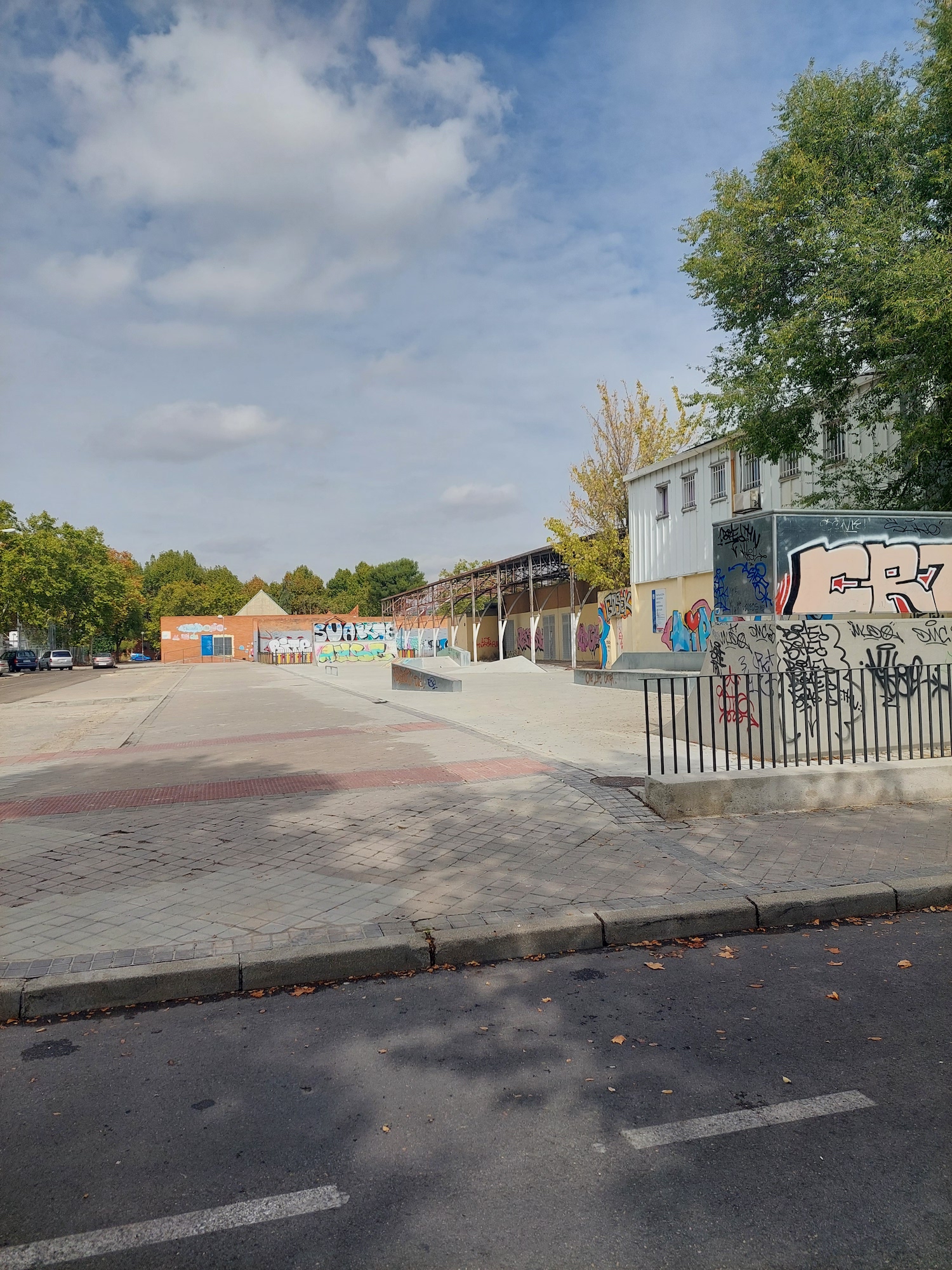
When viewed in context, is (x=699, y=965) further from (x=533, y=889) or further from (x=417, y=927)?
(x=417, y=927)

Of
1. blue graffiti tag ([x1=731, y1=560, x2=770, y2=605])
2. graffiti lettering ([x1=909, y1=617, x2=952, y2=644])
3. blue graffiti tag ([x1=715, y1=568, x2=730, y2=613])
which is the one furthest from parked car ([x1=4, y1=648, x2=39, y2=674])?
graffiti lettering ([x1=909, y1=617, x2=952, y2=644])

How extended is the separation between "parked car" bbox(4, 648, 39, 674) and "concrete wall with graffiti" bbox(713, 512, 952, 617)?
61197 mm

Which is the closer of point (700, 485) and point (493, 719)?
point (493, 719)

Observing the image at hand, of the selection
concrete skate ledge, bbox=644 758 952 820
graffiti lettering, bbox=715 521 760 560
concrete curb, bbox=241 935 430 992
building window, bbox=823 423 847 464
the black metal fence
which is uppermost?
building window, bbox=823 423 847 464

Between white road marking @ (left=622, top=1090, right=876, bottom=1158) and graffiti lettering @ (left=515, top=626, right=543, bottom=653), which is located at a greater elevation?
graffiti lettering @ (left=515, top=626, right=543, bottom=653)

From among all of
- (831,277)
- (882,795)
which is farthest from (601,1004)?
(831,277)

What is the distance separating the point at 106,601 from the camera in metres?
65.2

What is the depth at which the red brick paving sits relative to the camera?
8133mm

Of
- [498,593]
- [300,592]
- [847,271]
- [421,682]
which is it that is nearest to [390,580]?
[300,592]

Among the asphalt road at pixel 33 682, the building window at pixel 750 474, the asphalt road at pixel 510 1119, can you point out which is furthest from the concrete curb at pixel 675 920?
the asphalt road at pixel 33 682

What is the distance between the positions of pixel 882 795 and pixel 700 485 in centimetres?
2025

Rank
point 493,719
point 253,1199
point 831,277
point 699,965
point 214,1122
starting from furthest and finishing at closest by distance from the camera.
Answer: point 493,719 → point 831,277 → point 699,965 → point 214,1122 → point 253,1199

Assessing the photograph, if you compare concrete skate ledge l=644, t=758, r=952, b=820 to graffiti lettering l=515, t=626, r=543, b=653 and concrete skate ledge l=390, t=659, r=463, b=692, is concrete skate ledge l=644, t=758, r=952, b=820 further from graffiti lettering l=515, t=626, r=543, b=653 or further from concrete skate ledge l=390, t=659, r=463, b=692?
graffiti lettering l=515, t=626, r=543, b=653

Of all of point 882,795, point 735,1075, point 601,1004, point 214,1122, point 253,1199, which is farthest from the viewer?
point 882,795
